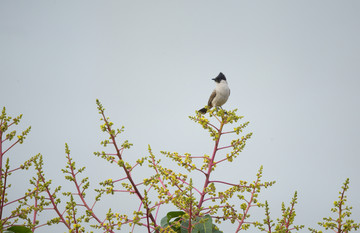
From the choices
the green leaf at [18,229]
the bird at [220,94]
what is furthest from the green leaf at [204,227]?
the bird at [220,94]

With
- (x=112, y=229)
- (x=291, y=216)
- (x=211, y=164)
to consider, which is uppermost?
(x=211, y=164)

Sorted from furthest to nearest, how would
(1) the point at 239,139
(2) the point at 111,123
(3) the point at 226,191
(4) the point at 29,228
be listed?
(1) the point at 239,139
(3) the point at 226,191
(4) the point at 29,228
(2) the point at 111,123

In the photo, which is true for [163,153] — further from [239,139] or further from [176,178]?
[239,139]

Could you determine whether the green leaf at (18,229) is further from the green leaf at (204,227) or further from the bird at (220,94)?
the bird at (220,94)

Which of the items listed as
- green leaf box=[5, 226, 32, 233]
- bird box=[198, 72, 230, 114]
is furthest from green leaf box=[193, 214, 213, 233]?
bird box=[198, 72, 230, 114]

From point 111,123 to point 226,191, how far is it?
995 mm

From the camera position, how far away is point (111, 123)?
6.11 feet

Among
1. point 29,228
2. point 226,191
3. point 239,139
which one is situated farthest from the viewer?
point 239,139

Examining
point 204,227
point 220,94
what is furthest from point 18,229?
point 220,94

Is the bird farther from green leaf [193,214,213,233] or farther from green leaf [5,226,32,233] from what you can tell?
green leaf [5,226,32,233]

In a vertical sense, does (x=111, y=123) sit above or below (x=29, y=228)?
above

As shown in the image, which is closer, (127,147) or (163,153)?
(127,147)

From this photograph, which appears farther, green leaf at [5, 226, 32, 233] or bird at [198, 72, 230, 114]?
bird at [198, 72, 230, 114]

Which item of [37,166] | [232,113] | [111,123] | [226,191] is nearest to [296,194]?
[226,191]
